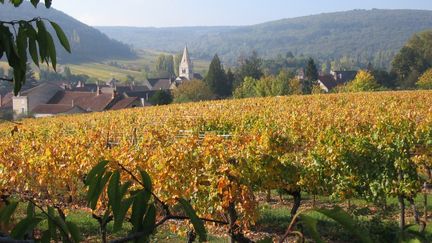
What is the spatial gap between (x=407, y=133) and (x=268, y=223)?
376 centimetres

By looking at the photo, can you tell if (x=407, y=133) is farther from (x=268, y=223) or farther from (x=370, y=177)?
(x=268, y=223)

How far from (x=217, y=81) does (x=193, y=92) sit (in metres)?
7.53

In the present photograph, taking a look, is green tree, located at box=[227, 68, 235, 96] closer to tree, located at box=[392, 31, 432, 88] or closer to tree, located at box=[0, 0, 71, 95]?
tree, located at box=[392, 31, 432, 88]

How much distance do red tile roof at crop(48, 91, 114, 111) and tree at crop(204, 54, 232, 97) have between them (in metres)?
16.0

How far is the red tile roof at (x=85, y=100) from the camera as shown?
57656 millimetres

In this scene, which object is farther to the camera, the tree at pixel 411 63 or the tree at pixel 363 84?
the tree at pixel 411 63

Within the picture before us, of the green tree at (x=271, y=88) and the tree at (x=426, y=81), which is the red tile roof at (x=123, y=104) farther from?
the tree at (x=426, y=81)

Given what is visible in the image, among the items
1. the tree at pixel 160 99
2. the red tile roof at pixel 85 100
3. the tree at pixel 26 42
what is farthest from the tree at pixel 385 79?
the tree at pixel 26 42

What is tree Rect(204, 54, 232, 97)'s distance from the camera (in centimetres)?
7081

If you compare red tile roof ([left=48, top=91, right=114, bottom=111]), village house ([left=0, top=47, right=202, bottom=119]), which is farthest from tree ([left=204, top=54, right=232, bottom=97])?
red tile roof ([left=48, top=91, right=114, bottom=111])

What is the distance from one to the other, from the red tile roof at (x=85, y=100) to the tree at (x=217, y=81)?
16021 millimetres

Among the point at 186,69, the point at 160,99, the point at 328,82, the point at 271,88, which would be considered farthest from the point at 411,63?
the point at 186,69

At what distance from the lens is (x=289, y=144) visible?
37.0ft

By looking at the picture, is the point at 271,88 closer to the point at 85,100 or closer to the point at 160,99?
the point at 160,99
